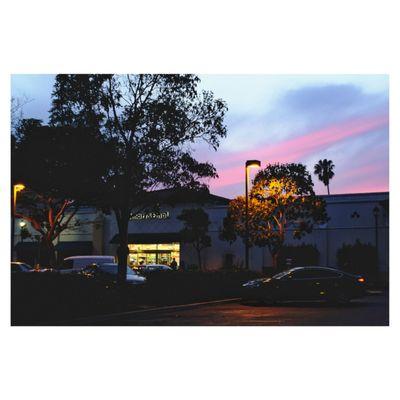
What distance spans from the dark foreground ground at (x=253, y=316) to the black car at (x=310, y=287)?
14.5 inches

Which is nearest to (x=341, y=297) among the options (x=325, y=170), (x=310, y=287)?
(x=310, y=287)

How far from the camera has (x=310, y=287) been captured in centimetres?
2298

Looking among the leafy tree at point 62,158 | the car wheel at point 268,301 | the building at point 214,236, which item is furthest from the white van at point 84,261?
the building at point 214,236

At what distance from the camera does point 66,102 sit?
21.2 m

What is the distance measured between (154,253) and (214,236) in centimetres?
617

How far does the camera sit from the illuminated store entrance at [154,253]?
55.8 meters

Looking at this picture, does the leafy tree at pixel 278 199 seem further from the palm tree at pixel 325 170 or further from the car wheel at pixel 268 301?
the palm tree at pixel 325 170

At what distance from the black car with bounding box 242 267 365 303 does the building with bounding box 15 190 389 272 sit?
813 inches

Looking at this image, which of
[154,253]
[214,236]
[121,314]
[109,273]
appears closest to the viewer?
[121,314]

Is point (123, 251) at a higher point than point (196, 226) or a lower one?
lower

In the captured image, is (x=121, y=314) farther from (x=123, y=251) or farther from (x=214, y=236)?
(x=214, y=236)

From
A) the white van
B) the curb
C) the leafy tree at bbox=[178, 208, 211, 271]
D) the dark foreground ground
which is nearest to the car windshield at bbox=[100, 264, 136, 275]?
the curb

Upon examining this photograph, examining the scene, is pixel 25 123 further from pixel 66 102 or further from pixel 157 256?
pixel 157 256

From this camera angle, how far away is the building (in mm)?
48938
